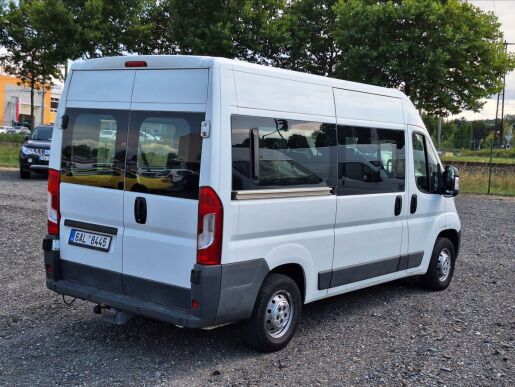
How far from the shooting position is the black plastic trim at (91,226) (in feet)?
16.1

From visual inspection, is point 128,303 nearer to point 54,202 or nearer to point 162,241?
point 162,241

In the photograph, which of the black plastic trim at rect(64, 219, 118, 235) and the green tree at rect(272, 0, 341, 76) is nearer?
the black plastic trim at rect(64, 219, 118, 235)

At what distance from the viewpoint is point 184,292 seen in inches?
176

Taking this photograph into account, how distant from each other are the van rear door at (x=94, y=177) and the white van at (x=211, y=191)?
0.04ft

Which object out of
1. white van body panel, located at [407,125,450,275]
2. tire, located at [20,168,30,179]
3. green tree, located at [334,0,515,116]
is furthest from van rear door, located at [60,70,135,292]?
tire, located at [20,168,30,179]

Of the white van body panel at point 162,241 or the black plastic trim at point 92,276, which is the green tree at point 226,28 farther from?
the white van body panel at point 162,241

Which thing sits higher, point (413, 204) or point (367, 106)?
point (367, 106)

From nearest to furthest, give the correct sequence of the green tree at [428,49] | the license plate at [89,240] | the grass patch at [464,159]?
the license plate at [89,240], the green tree at [428,49], the grass patch at [464,159]

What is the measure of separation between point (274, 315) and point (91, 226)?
1.71 metres

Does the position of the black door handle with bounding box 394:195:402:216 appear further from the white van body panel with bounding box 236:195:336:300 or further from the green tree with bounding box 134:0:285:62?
the green tree with bounding box 134:0:285:62

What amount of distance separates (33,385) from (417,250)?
4269 millimetres

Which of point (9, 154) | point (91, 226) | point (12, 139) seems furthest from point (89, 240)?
point (12, 139)

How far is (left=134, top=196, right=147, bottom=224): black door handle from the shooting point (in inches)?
184

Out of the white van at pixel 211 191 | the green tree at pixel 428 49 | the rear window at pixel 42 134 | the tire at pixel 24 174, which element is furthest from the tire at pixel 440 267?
the rear window at pixel 42 134
